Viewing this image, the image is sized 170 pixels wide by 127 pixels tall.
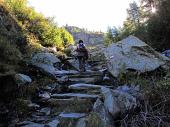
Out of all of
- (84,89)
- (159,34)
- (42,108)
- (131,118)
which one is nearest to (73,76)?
(84,89)

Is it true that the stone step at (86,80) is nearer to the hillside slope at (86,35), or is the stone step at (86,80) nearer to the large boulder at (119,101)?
the large boulder at (119,101)

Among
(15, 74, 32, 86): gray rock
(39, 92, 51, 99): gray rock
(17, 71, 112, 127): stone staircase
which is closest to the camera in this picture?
(17, 71, 112, 127): stone staircase

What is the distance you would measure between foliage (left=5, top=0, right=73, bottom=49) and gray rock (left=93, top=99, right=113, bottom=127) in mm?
11050

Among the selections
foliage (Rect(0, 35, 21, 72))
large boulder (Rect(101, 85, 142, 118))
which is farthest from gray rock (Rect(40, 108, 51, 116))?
large boulder (Rect(101, 85, 142, 118))

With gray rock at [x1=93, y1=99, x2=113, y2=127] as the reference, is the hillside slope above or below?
above

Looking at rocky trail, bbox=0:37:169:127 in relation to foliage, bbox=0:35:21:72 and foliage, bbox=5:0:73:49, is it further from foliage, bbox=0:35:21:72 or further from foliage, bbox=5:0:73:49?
foliage, bbox=5:0:73:49

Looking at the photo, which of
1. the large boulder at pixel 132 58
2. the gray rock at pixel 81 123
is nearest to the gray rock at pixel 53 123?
the gray rock at pixel 81 123

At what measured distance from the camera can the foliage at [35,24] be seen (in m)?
20.1

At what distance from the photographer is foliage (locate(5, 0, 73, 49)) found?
65.9 feet

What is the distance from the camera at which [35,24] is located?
20672mm

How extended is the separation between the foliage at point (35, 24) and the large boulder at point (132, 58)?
6.41 m

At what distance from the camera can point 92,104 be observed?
32.7 feet

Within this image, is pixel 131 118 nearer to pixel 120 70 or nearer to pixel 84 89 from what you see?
pixel 84 89

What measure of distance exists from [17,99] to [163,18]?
9311 millimetres
